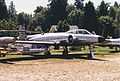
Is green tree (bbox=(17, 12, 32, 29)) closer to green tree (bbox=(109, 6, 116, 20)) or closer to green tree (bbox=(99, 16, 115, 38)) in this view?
green tree (bbox=(109, 6, 116, 20))

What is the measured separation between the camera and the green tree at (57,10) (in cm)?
12486

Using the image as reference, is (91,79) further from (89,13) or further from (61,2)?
(61,2)

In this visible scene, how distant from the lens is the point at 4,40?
36.1m

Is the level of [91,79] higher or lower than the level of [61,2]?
lower

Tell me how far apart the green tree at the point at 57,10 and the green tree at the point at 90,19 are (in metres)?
21.1

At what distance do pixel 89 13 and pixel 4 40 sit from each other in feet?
221

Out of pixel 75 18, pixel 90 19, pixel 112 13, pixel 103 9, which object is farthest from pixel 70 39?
pixel 112 13

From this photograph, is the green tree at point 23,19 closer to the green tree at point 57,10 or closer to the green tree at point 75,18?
the green tree at point 57,10

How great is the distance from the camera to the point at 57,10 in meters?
128

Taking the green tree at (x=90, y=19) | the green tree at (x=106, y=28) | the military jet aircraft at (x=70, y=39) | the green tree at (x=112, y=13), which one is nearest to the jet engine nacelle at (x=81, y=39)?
the military jet aircraft at (x=70, y=39)

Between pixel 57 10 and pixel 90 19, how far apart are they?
2893 centimetres

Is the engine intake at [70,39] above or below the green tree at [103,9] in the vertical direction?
below

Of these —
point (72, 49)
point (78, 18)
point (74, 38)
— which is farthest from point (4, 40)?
point (78, 18)

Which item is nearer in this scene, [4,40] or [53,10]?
[4,40]
